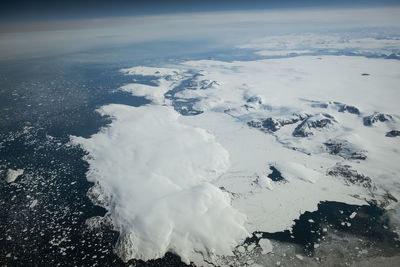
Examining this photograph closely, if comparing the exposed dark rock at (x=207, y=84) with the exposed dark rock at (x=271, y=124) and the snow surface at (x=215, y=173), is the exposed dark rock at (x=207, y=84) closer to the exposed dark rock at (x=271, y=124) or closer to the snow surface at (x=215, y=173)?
the snow surface at (x=215, y=173)

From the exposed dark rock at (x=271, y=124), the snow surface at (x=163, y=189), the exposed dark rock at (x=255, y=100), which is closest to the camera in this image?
the snow surface at (x=163, y=189)

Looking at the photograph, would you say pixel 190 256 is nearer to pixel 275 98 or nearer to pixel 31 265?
pixel 31 265

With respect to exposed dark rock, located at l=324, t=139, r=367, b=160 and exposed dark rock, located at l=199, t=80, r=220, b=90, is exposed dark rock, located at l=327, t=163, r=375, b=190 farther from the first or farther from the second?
exposed dark rock, located at l=199, t=80, r=220, b=90

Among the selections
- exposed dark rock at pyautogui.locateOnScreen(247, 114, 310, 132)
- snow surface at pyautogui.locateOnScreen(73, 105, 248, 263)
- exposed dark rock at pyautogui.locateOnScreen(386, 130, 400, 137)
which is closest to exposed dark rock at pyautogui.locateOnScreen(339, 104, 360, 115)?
exposed dark rock at pyautogui.locateOnScreen(247, 114, 310, 132)

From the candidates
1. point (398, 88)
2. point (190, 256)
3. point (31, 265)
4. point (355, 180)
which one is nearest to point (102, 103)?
point (31, 265)

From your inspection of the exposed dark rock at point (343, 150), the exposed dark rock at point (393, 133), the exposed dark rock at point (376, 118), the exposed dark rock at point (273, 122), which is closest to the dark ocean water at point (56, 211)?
the exposed dark rock at point (343, 150)

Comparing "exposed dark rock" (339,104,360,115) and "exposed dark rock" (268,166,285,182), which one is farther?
"exposed dark rock" (339,104,360,115)
